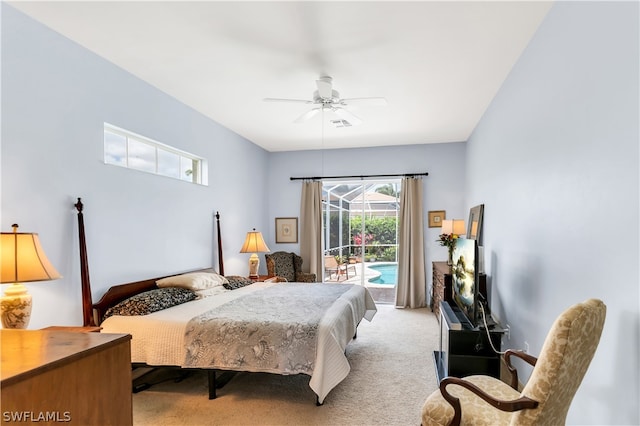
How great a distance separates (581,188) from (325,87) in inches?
83.2

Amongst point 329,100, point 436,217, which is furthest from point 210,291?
point 436,217

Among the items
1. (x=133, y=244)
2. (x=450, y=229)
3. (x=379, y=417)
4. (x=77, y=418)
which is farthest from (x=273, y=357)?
(x=450, y=229)

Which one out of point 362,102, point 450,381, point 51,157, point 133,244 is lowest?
point 450,381

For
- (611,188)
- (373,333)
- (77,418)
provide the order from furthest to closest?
(373,333) → (611,188) → (77,418)

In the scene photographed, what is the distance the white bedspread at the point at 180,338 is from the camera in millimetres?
2512

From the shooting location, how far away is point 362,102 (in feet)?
11.6

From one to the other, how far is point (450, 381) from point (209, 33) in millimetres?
2697

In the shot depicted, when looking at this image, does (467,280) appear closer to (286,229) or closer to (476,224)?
(476,224)

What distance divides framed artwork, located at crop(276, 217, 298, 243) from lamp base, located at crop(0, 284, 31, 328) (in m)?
4.64

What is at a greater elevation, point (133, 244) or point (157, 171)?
point (157, 171)

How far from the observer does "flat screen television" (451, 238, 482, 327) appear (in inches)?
104

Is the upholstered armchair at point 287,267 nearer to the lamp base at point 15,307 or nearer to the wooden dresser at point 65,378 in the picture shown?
the lamp base at point 15,307

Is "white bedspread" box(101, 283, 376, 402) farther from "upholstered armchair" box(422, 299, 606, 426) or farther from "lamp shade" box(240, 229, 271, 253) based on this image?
"lamp shade" box(240, 229, 271, 253)

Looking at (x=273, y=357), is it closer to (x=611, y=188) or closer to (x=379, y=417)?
(x=379, y=417)
